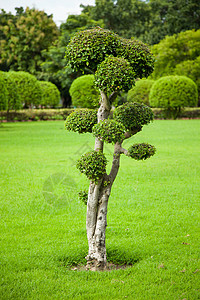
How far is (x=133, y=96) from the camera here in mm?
35844

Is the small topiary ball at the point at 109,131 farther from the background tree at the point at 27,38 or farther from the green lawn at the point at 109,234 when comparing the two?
the background tree at the point at 27,38

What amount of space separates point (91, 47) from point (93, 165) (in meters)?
1.23

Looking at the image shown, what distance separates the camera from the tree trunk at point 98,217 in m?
3.78

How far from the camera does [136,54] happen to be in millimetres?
3668

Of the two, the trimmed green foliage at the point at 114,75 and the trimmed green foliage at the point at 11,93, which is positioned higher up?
the trimmed green foliage at the point at 11,93

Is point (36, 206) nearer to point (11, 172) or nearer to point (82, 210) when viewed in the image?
point (82, 210)

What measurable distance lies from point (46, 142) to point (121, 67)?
12295 mm

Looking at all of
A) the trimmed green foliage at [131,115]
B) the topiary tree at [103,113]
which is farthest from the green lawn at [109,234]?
the trimmed green foliage at [131,115]

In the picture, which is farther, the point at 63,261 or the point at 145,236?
the point at 145,236

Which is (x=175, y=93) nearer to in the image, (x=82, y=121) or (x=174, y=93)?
(x=174, y=93)

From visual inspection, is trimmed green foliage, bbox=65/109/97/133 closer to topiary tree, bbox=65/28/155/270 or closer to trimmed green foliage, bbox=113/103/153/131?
topiary tree, bbox=65/28/155/270

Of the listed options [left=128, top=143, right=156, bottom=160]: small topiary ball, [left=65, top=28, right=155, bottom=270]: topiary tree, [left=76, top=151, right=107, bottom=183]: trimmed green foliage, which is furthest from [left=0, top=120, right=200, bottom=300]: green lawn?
[left=128, top=143, right=156, bottom=160]: small topiary ball

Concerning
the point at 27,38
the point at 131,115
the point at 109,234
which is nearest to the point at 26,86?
the point at 27,38

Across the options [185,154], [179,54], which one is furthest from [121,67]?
[179,54]
